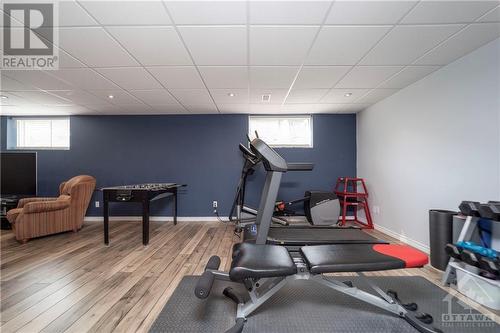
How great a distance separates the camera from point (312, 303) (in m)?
1.63

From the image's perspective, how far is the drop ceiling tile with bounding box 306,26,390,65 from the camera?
1724mm

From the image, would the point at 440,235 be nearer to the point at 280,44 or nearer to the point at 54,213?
the point at 280,44

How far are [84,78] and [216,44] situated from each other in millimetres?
1844

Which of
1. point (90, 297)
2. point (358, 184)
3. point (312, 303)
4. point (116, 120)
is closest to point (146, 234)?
point (90, 297)

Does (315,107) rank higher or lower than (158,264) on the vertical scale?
higher

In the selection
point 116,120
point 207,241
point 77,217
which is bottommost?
point 207,241

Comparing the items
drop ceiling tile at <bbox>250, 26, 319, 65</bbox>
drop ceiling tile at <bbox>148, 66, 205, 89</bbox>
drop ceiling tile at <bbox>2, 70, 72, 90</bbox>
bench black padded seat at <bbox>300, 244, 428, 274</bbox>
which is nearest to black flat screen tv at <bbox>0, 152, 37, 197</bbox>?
drop ceiling tile at <bbox>2, 70, 72, 90</bbox>

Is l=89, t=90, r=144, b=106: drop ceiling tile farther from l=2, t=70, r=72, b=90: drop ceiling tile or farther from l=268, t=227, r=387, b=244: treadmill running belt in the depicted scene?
l=268, t=227, r=387, b=244: treadmill running belt

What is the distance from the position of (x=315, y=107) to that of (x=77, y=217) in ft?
14.6

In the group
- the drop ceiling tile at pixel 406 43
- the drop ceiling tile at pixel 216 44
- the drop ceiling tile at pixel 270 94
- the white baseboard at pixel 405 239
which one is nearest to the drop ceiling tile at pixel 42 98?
the drop ceiling tile at pixel 216 44

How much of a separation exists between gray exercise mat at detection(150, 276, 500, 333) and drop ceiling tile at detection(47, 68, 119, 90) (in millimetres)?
2557

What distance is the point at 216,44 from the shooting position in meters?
1.91

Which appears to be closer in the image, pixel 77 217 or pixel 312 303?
pixel 312 303

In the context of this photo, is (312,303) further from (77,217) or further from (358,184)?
(77,217)
